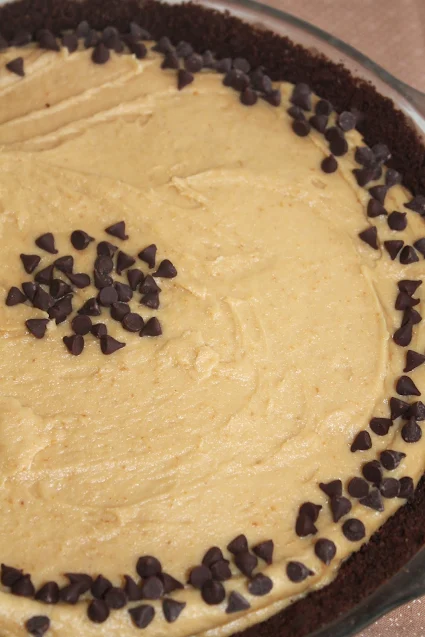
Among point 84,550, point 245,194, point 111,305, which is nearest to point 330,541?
point 84,550

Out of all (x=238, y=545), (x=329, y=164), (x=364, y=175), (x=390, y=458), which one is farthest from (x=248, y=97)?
(x=238, y=545)

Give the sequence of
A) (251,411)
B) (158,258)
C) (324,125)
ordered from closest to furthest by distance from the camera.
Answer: (251,411) < (158,258) < (324,125)

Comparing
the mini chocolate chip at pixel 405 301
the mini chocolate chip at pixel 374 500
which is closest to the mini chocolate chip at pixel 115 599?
the mini chocolate chip at pixel 374 500

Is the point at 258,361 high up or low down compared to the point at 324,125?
down

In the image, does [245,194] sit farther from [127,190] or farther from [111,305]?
[111,305]

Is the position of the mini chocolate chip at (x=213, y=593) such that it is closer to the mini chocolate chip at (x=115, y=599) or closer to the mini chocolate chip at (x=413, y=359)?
the mini chocolate chip at (x=115, y=599)

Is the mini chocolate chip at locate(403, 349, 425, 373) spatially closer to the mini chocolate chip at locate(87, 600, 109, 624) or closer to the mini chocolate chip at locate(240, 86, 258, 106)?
the mini chocolate chip at locate(240, 86, 258, 106)

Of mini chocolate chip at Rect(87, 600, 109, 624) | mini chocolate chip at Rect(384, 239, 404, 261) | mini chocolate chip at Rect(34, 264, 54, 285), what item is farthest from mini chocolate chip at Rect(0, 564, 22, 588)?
mini chocolate chip at Rect(384, 239, 404, 261)

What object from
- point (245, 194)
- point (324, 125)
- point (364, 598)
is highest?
point (324, 125)
